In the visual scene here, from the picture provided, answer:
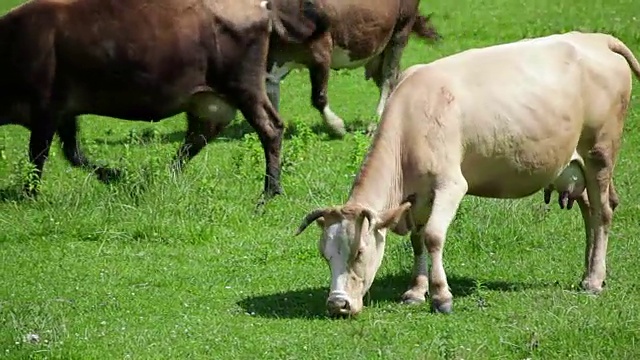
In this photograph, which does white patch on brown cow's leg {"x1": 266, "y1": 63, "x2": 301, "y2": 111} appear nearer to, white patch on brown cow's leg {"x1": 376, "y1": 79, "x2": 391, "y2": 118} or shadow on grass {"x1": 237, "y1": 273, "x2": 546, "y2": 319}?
white patch on brown cow's leg {"x1": 376, "y1": 79, "x2": 391, "y2": 118}

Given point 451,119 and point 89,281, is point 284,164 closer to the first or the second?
point 89,281

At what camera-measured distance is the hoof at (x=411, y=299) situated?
9.62m

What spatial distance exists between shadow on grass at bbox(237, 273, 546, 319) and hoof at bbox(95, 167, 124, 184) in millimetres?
3214

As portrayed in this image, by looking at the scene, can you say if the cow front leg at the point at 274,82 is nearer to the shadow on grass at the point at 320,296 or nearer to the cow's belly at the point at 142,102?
the cow's belly at the point at 142,102

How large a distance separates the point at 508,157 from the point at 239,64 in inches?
168

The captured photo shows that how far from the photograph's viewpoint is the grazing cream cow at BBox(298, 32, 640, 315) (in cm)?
905

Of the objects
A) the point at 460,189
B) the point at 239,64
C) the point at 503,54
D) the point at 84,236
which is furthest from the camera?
the point at 239,64

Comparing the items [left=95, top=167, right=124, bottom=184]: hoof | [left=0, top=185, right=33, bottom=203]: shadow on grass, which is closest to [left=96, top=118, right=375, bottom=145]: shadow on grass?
[left=95, top=167, right=124, bottom=184]: hoof

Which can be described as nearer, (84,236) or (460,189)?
(460,189)

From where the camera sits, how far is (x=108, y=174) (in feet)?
42.7

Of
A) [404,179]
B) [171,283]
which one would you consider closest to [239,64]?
[171,283]

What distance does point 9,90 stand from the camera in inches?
535

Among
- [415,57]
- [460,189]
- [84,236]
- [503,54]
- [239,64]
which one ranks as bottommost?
[415,57]

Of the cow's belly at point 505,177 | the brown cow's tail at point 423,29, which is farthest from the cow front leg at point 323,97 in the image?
the cow's belly at point 505,177
